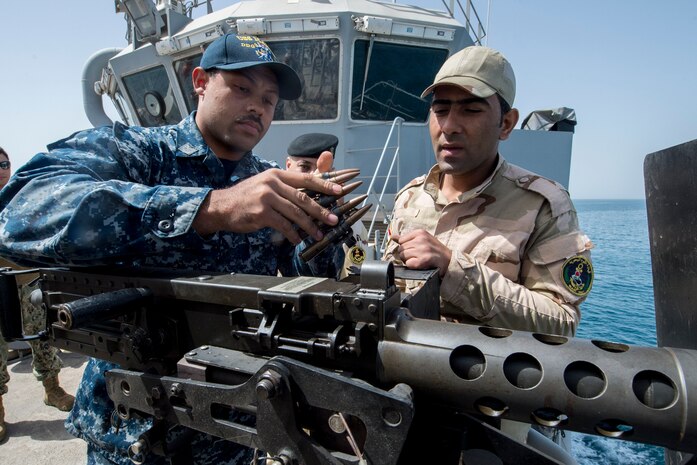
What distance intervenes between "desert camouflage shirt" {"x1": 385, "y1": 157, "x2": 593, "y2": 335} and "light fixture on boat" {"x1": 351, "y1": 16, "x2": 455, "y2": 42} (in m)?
5.17

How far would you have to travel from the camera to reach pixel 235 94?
2002 mm

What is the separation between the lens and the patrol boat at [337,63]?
259 inches

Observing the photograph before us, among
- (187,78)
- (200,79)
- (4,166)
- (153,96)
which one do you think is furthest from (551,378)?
(153,96)

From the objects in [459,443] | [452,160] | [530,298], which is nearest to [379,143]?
[452,160]

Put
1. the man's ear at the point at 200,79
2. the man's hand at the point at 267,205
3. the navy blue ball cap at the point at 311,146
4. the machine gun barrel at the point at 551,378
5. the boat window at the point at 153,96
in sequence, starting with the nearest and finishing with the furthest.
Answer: the machine gun barrel at the point at 551,378
the man's hand at the point at 267,205
the man's ear at the point at 200,79
the navy blue ball cap at the point at 311,146
the boat window at the point at 153,96

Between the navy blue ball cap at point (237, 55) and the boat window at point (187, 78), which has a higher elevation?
the boat window at point (187, 78)

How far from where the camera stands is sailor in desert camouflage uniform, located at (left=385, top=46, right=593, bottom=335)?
166cm

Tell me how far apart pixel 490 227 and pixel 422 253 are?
0.58 m

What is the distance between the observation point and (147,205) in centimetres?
128

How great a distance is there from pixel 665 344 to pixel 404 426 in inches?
38.3

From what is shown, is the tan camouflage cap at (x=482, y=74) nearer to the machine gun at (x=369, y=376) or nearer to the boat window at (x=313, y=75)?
the machine gun at (x=369, y=376)

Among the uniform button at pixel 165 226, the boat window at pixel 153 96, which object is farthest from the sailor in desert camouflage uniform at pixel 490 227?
the boat window at pixel 153 96

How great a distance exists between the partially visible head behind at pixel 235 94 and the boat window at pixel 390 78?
16.8 feet

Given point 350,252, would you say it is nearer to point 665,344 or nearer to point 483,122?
point 483,122
